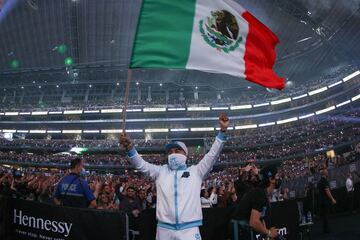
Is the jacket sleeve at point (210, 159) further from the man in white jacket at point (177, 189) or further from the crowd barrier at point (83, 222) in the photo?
the crowd barrier at point (83, 222)

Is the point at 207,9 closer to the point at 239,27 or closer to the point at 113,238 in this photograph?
the point at 239,27

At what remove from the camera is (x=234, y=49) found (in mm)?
5250

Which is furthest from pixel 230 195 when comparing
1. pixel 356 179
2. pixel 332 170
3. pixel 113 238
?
pixel 332 170

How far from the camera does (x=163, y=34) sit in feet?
15.5

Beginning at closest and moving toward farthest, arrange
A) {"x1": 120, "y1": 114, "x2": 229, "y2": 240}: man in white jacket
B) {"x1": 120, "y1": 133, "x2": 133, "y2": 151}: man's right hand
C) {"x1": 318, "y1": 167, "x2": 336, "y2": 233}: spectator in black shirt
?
1. {"x1": 120, "y1": 114, "x2": 229, "y2": 240}: man in white jacket
2. {"x1": 120, "y1": 133, "x2": 133, "y2": 151}: man's right hand
3. {"x1": 318, "y1": 167, "x2": 336, "y2": 233}: spectator in black shirt

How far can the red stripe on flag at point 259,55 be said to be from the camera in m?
5.24

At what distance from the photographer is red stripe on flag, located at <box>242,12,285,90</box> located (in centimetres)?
524

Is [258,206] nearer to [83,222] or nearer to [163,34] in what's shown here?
[163,34]

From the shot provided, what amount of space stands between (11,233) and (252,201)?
4.24m

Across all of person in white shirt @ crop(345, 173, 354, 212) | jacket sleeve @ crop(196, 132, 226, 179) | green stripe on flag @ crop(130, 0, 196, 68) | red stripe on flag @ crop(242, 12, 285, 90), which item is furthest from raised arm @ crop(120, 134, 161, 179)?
person in white shirt @ crop(345, 173, 354, 212)

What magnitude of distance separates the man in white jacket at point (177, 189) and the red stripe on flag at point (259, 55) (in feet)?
3.59

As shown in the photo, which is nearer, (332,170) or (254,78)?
(254,78)

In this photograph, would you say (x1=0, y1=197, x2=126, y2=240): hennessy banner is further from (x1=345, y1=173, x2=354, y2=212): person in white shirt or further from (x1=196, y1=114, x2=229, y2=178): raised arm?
(x1=345, y1=173, x2=354, y2=212): person in white shirt

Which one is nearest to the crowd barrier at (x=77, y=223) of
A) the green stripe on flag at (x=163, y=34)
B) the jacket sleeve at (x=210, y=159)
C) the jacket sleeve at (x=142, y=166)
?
the jacket sleeve at (x=142, y=166)
